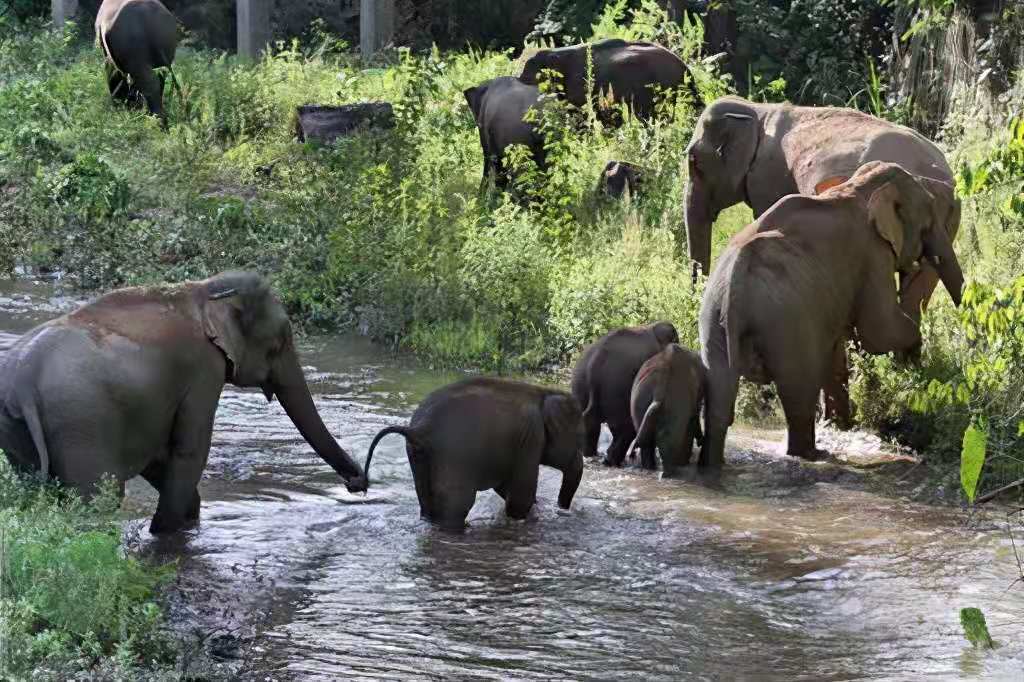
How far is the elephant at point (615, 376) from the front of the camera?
1078 centimetres

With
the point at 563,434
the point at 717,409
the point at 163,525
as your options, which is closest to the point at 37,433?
the point at 163,525

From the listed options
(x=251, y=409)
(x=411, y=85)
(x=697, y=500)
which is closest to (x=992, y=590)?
(x=697, y=500)

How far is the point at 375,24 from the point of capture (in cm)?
2745

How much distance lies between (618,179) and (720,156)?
3538mm

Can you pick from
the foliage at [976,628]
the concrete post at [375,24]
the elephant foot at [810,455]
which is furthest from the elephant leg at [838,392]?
the concrete post at [375,24]

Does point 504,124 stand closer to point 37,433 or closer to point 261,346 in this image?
point 261,346

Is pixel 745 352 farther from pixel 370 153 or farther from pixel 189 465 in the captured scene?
pixel 370 153

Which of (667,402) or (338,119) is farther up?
(338,119)

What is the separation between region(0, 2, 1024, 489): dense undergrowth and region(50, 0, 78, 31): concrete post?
7014 millimetres

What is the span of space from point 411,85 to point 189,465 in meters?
10.9

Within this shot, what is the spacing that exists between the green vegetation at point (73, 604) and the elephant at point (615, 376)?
3986 mm

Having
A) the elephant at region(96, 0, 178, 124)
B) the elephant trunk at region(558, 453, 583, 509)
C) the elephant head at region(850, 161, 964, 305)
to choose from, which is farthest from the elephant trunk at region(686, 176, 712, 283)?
the elephant at region(96, 0, 178, 124)

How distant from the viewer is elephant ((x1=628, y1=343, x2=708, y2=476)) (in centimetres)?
1027

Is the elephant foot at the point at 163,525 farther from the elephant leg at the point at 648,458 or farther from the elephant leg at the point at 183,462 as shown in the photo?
the elephant leg at the point at 648,458
